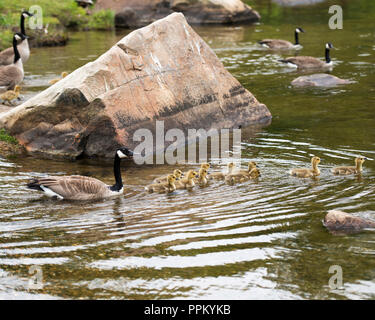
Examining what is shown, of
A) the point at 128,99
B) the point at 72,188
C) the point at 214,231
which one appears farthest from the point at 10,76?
the point at 214,231

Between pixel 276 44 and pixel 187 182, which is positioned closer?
pixel 187 182

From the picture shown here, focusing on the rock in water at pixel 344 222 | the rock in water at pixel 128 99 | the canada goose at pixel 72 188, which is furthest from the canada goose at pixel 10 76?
the rock in water at pixel 344 222

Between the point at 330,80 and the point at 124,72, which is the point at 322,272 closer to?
the point at 124,72

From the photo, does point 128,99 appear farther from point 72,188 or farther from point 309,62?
point 309,62

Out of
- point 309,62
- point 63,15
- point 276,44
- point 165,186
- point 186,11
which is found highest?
point 186,11

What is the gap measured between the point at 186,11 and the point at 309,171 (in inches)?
953

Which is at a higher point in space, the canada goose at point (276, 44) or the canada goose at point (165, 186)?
the canada goose at point (276, 44)

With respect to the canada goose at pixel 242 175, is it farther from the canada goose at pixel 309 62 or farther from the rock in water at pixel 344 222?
the canada goose at pixel 309 62

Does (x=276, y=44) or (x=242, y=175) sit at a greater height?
(x=276, y=44)

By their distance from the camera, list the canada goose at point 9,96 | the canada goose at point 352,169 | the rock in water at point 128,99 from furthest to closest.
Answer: the canada goose at point 9,96, the rock in water at point 128,99, the canada goose at point 352,169

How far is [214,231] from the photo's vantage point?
906 centimetres

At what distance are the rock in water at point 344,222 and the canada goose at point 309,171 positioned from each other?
8.53 ft

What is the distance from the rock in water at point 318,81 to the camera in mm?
20281

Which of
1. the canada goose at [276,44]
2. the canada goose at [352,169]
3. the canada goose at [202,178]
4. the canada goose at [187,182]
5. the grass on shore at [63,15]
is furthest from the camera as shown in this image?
the grass on shore at [63,15]
